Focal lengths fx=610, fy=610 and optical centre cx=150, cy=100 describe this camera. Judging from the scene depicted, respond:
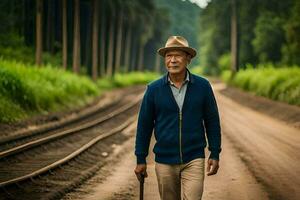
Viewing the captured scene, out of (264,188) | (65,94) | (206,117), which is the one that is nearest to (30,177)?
(264,188)

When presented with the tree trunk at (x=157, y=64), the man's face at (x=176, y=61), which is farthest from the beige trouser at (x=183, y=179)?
the tree trunk at (x=157, y=64)

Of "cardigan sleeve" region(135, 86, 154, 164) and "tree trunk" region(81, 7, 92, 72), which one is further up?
"cardigan sleeve" region(135, 86, 154, 164)

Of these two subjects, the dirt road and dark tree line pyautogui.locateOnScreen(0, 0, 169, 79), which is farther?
dark tree line pyautogui.locateOnScreen(0, 0, 169, 79)

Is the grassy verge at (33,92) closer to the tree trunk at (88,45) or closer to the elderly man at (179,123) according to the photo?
the elderly man at (179,123)

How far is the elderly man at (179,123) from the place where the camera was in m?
5.62

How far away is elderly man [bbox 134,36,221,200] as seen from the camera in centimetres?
562

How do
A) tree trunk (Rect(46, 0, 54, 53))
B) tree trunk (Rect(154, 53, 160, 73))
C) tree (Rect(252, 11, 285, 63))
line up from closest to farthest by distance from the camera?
tree (Rect(252, 11, 285, 63)) → tree trunk (Rect(46, 0, 54, 53)) → tree trunk (Rect(154, 53, 160, 73))

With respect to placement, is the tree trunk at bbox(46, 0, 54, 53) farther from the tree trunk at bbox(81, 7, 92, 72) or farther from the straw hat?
the straw hat

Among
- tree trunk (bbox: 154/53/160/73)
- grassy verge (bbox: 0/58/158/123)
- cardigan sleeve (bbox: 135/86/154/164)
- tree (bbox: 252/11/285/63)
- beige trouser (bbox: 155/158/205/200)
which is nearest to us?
beige trouser (bbox: 155/158/205/200)

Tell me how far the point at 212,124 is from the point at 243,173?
6.33 metres

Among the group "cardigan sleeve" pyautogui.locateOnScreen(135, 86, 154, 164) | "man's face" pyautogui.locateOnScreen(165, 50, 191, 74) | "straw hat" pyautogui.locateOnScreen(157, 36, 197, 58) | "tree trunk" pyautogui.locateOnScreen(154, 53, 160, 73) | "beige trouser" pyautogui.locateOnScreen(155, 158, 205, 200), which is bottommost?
"tree trunk" pyautogui.locateOnScreen(154, 53, 160, 73)

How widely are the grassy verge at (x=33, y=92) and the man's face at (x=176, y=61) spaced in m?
15.8

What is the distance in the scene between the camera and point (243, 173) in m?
11.9

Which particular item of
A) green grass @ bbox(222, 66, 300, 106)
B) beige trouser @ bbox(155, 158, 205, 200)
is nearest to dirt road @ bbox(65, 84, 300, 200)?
beige trouser @ bbox(155, 158, 205, 200)
